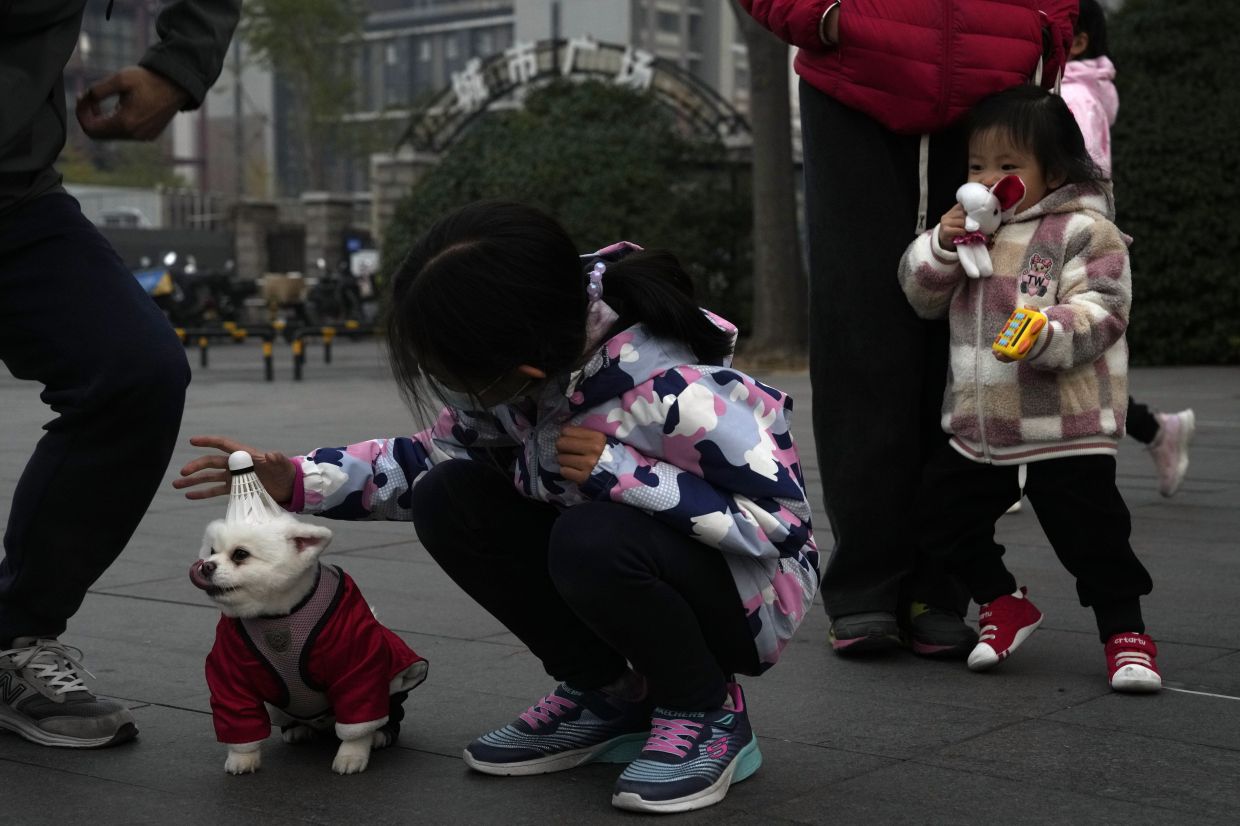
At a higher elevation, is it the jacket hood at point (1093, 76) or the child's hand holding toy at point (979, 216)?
the jacket hood at point (1093, 76)

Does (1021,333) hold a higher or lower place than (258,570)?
higher

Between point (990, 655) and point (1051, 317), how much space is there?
27.9 inches

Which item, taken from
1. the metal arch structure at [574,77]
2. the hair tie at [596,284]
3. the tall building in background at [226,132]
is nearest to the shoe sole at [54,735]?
the hair tie at [596,284]

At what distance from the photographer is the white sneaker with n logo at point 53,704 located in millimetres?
2992

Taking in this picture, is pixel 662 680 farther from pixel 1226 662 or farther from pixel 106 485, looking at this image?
pixel 1226 662

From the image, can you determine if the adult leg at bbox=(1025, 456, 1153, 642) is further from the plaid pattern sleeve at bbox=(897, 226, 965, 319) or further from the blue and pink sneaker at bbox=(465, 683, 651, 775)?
the blue and pink sneaker at bbox=(465, 683, 651, 775)

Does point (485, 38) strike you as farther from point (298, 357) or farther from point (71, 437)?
point (71, 437)

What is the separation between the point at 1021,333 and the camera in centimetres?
318

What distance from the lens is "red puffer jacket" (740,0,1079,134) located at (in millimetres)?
3570

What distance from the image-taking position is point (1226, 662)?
355 cm

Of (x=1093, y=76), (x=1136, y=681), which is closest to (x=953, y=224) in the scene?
(x=1136, y=681)

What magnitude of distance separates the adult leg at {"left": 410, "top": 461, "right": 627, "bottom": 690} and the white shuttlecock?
238 mm

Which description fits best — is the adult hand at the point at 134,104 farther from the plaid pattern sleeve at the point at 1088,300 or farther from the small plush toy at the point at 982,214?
the plaid pattern sleeve at the point at 1088,300

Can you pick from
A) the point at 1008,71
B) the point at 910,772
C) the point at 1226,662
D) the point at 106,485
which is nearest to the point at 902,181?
the point at 1008,71
